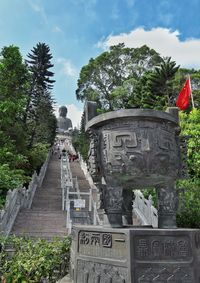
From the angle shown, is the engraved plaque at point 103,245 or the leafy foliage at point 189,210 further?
the leafy foliage at point 189,210

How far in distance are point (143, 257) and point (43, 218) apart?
10.1m

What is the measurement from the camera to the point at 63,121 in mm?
74250

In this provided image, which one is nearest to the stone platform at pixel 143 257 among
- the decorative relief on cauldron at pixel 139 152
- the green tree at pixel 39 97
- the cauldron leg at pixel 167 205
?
the cauldron leg at pixel 167 205

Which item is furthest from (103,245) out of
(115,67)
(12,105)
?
(115,67)

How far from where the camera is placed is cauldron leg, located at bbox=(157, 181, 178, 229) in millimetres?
5008

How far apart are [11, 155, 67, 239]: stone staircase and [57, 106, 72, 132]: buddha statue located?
175 ft

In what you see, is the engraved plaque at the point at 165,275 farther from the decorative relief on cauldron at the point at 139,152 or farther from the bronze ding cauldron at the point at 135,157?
the decorative relief on cauldron at the point at 139,152

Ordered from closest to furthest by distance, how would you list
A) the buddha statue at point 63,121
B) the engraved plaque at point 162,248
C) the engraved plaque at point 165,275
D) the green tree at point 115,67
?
the engraved plaque at point 165,275
the engraved plaque at point 162,248
the green tree at point 115,67
the buddha statue at point 63,121

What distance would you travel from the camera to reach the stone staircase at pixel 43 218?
12.0 meters

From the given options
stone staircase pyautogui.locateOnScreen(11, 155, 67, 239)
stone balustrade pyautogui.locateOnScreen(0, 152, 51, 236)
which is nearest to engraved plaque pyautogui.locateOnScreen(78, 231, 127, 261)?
stone staircase pyautogui.locateOnScreen(11, 155, 67, 239)

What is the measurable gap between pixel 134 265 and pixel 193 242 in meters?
0.91

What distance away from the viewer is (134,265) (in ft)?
14.0

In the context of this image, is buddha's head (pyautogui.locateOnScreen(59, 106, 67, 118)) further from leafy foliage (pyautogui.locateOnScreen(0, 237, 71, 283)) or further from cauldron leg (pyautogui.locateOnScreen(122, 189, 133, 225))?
cauldron leg (pyautogui.locateOnScreen(122, 189, 133, 225))

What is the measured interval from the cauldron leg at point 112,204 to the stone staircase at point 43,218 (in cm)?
643
